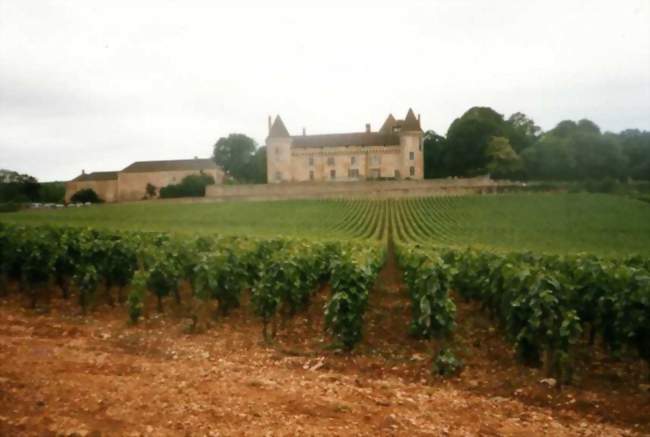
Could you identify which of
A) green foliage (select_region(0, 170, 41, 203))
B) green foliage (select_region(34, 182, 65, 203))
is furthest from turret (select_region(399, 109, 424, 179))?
green foliage (select_region(0, 170, 41, 203))

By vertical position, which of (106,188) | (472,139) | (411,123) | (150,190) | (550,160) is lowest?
(150,190)

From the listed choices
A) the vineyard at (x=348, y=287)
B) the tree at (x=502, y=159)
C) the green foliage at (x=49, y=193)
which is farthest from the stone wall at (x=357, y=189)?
the vineyard at (x=348, y=287)

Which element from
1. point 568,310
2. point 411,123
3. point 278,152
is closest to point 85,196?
point 278,152

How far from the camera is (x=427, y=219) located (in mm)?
43156

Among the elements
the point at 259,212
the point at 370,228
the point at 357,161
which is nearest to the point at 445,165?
the point at 357,161

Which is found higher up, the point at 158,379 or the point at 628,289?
the point at 628,289

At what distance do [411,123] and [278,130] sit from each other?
62.7 ft

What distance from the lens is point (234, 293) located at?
41.1 feet

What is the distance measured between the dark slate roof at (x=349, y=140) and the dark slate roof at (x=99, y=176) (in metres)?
26.2

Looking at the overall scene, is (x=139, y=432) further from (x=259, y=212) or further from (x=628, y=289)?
(x=259, y=212)

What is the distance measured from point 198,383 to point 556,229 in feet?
107

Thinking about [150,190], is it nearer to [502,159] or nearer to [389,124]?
[389,124]

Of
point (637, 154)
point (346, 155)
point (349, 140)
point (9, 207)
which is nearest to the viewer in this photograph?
point (9, 207)

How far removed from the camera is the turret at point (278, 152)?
2987 inches
